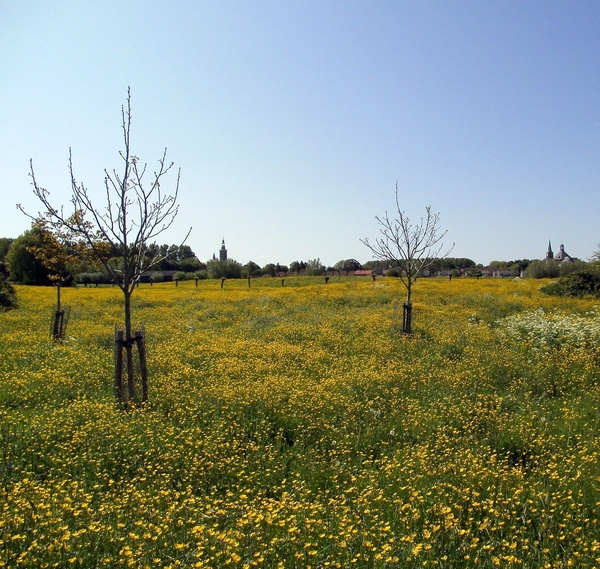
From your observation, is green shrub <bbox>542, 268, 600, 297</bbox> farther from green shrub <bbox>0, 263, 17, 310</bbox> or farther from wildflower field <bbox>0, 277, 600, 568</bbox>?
green shrub <bbox>0, 263, 17, 310</bbox>

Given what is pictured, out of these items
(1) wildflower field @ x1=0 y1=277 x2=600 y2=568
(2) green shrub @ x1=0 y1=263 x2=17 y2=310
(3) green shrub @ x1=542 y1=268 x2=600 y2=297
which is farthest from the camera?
(3) green shrub @ x1=542 y1=268 x2=600 y2=297

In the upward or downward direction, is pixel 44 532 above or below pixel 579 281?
below

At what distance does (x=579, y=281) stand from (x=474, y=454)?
2884 centimetres

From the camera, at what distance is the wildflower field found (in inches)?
156

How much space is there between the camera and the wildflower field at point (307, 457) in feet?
13.0

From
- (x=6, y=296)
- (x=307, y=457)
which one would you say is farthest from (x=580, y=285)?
(x=6, y=296)

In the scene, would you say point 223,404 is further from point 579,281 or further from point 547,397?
point 579,281

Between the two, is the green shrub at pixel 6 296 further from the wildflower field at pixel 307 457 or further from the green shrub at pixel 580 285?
the green shrub at pixel 580 285

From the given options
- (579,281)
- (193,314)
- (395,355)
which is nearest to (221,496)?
(395,355)

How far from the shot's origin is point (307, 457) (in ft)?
20.4

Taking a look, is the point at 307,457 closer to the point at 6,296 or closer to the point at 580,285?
the point at 6,296

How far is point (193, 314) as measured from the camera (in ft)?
72.6

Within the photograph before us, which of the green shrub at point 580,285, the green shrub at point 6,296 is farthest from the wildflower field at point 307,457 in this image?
the green shrub at point 580,285

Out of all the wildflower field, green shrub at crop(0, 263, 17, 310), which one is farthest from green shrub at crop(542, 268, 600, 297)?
green shrub at crop(0, 263, 17, 310)
